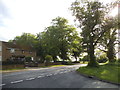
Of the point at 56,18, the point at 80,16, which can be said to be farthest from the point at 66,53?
the point at 80,16

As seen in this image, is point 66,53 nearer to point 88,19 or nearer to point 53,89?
point 88,19

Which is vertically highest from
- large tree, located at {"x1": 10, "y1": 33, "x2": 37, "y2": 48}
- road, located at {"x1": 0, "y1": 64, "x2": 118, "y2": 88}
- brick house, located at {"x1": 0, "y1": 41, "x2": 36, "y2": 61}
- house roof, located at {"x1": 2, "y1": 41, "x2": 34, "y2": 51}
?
large tree, located at {"x1": 10, "y1": 33, "x2": 37, "y2": 48}

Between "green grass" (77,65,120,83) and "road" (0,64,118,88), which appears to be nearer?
"road" (0,64,118,88)

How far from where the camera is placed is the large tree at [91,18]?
22.6m

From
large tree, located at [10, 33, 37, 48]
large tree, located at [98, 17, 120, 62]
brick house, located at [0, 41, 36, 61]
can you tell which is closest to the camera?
large tree, located at [98, 17, 120, 62]


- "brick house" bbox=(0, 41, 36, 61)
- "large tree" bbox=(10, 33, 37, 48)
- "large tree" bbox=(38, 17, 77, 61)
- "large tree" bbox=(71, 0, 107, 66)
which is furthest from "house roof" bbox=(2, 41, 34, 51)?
"large tree" bbox=(71, 0, 107, 66)

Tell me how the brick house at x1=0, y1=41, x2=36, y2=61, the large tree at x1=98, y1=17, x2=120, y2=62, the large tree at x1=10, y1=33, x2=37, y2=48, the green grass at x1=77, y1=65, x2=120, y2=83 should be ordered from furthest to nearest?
the large tree at x1=10, y1=33, x2=37, y2=48 < the brick house at x1=0, y1=41, x2=36, y2=61 < the large tree at x1=98, y1=17, x2=120, y2=62 < the green grass at x1=77, y1=65, x2=120, y2=83

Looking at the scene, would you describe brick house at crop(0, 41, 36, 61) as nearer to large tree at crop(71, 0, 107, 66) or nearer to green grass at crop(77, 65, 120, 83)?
large tree at crop(71, 0, 107, 66)

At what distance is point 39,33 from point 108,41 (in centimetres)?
3219

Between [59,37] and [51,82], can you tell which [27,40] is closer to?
[59,37]

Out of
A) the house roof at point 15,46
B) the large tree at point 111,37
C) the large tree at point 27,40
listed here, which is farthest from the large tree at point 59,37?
the large tree at point 111,37

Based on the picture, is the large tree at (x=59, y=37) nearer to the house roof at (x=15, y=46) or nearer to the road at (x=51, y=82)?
the house roof at (x=15, y=46)

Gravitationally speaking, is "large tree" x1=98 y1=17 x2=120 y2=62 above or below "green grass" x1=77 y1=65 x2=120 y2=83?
above

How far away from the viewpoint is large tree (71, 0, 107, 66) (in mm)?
22609
